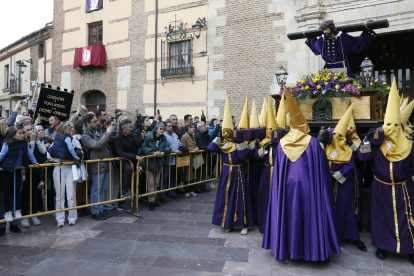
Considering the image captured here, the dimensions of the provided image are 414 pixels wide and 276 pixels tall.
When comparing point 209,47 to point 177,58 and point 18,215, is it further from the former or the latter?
point 18,215

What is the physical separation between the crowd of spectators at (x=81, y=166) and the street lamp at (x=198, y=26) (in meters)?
5.99

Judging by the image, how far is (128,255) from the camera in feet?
14.0

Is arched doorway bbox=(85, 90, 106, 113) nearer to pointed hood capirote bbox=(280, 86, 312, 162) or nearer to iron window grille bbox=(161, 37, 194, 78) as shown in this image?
iron window grille bbox=(161, 37, 194, 78)

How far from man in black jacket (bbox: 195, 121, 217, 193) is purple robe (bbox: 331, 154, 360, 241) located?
3816mm

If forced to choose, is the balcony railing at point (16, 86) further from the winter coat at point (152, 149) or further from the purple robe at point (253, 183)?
the purple robe at point (253, 183)

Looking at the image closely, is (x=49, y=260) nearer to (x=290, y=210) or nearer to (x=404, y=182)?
(x=290, y=210)

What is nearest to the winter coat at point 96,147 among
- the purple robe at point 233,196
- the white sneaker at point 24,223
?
the white sneaker at point 24,223

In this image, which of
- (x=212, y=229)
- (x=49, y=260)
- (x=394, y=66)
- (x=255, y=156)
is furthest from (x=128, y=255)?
(x=394, y=66)

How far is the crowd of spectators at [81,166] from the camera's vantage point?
5152 mm

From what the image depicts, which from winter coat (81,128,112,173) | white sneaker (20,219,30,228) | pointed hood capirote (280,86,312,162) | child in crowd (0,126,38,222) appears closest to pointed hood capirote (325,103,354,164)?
pointed hood capirote (280,86,312,162)

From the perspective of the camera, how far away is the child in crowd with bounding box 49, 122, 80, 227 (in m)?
5.58

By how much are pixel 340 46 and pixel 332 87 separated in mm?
883

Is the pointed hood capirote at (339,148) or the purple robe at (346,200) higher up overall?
the pointed hood capirote at (339,148)

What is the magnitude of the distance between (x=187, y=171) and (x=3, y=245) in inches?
156
